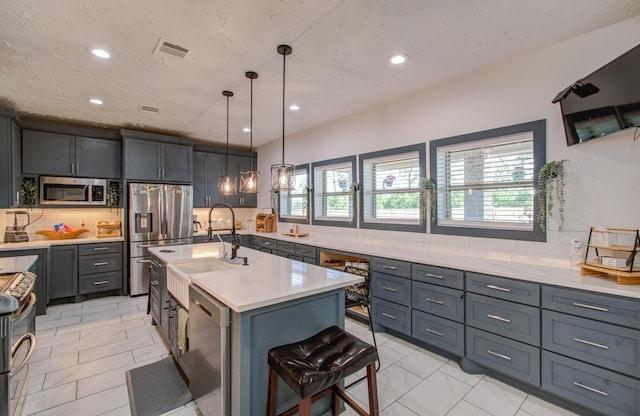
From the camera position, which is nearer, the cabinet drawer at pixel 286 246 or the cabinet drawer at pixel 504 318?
the cabinet drawer at pixel 504 318

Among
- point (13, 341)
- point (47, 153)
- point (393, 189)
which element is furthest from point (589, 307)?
point (47, 153)

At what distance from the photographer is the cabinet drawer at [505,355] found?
2.09 meters

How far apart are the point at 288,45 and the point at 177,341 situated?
→ 2611mm

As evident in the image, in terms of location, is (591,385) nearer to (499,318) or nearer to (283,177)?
(499,318)

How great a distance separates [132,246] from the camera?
4.50 m

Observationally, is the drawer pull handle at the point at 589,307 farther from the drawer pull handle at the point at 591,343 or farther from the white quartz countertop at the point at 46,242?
the white quartz countertop at the point at 46,242

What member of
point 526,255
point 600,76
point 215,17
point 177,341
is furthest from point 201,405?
point 600,76

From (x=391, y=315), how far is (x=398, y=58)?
2.49 m

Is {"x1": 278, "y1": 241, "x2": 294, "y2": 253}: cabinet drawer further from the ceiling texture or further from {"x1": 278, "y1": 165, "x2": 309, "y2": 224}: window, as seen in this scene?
the ceiling texture

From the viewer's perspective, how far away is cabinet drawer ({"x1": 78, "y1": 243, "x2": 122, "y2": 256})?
425 cm

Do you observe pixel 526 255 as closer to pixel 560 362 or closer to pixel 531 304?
pixel 531 304

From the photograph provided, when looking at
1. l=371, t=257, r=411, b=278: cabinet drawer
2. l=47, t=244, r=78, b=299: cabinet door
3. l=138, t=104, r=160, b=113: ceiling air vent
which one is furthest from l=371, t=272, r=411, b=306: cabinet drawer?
l=47, t=244, r=78, b=299: cabinet door

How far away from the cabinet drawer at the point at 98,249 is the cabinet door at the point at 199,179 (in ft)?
4.87

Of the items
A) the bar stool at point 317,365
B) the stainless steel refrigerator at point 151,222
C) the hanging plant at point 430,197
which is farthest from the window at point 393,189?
the stainless steel refrigerator at point 151,222
